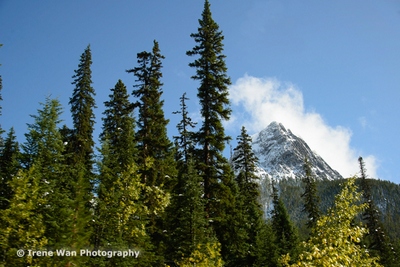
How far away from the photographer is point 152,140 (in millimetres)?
22922

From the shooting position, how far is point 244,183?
35.7m

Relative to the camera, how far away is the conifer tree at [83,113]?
99.3 ft

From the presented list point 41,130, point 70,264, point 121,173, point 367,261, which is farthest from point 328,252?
point 41,130

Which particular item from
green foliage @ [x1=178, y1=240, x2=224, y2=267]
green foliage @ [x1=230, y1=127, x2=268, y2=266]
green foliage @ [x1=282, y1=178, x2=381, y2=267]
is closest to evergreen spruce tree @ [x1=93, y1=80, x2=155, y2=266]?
green foliage @ [x1=178, y1=240, x2=224, y2=267]

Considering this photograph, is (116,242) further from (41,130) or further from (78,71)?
(78,71)

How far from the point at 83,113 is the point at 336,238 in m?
28.8

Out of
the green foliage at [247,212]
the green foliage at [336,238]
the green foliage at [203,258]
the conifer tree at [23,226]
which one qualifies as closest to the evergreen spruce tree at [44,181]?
the conifer tree at [23,226]

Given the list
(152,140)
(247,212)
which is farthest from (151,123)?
(247,212)

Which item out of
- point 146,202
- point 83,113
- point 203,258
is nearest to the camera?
point 203,258

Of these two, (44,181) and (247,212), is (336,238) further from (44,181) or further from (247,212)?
(247,212)

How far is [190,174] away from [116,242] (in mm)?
5764

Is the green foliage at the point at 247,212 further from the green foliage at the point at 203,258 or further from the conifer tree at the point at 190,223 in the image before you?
the green foliage at the point at 203,258

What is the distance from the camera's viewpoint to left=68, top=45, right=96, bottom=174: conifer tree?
30.3 metres

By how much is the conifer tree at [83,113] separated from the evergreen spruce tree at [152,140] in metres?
9.12
